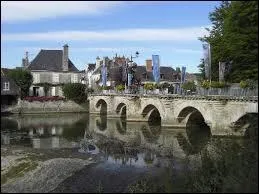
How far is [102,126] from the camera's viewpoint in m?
53.8

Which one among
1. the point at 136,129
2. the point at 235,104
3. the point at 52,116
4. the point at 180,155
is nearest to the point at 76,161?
the point at 180,155

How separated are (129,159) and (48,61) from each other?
54.0 metres

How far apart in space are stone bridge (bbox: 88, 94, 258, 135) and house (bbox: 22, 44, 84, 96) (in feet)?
51.0

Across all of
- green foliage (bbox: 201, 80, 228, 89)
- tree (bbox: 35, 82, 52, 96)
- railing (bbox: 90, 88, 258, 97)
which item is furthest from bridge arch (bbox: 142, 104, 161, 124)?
tree (bbox: 35, 82, 52, 96)

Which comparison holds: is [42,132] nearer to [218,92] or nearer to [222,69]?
[218,92]

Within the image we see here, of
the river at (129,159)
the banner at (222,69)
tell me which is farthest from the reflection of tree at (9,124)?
the banner at (222,69)

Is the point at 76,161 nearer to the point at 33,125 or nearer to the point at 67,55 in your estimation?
the point at 33,125

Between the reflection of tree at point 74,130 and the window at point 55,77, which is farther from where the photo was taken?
the window at point 55,77

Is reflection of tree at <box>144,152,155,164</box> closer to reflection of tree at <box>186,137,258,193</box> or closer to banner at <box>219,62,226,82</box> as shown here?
reflection of tree at <box>186,137,258,193</box>

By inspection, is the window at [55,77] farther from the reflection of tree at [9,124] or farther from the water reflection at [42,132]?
the reflection of tree at [9,124]

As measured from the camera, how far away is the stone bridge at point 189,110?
118 feet

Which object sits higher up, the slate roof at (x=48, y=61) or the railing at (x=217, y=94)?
the slate roof at (x=48, y=61)

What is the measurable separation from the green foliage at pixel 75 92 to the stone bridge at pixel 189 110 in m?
6.31

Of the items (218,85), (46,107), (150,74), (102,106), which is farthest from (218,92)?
(150,74)
